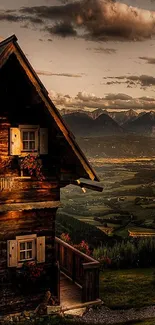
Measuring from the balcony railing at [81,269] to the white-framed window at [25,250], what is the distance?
1.65 m

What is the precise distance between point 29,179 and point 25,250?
2.22 m

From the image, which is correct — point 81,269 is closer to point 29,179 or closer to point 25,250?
point 25,250

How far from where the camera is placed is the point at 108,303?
637 inches

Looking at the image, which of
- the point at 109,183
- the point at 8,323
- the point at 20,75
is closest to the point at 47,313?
the point at 8,323

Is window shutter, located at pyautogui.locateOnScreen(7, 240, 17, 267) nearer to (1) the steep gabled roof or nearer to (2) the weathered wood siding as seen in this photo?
(2) the weathered wood siding

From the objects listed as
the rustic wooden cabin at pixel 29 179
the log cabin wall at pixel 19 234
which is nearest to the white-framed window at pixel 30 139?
the rustic wooden cabin at pixel 29 179

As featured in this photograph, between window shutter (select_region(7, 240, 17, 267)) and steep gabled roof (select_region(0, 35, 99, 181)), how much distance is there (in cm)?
311

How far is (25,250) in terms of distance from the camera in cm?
1358

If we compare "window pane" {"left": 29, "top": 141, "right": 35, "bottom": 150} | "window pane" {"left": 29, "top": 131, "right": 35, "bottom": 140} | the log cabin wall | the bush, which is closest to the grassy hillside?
the bush

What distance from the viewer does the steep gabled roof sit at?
39.1 ft

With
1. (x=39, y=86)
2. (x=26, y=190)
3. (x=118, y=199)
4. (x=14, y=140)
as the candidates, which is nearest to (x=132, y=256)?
(x=26, y=190)

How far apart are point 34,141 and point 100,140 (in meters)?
44.0

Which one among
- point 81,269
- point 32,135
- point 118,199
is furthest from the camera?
point 118,199

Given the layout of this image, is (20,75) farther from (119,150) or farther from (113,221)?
(119,150)
